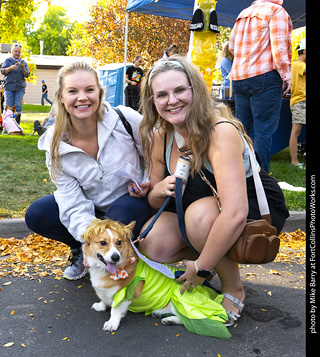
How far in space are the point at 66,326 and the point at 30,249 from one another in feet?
4.49

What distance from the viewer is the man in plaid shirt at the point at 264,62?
497 cm

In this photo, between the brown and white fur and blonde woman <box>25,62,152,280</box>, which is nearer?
the brown and white fur

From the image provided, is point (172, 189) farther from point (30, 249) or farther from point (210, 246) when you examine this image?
point (30, 249)

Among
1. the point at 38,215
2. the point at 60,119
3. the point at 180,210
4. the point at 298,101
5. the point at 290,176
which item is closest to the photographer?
the point at 180,210

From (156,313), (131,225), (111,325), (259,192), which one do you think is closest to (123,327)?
(111,325)

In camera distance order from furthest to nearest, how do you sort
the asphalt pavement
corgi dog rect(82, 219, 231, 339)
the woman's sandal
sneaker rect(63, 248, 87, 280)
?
sneaker rect(63, 248, 87, 280), the woman's sandal, corgi dog rect(82, 219, 231, 339), the asphalt pavement

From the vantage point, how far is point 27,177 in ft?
19.2

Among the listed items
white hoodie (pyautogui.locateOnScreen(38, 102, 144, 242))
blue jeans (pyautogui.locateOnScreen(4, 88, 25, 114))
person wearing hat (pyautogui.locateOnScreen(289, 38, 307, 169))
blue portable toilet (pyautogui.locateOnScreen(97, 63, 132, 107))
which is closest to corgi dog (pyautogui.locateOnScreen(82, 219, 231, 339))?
white hoodie (pyautogui.locateOnScreen(38, 102, 144, 242))

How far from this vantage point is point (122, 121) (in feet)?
9.96

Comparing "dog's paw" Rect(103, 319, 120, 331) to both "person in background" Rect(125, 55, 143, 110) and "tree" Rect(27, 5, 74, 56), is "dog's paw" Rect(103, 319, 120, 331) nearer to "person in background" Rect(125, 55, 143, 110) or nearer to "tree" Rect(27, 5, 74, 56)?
"person in background" Rect(125, 55, 143, 110)

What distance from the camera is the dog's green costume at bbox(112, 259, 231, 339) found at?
2.38 meters

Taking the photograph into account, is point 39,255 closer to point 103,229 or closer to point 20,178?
point 103,229

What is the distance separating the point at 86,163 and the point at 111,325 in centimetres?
106
